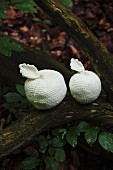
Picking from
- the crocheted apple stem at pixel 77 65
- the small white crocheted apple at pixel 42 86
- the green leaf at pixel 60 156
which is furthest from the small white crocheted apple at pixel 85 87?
the green leaf at pixel 60 156

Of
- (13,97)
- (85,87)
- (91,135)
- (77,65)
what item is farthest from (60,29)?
(91,135)

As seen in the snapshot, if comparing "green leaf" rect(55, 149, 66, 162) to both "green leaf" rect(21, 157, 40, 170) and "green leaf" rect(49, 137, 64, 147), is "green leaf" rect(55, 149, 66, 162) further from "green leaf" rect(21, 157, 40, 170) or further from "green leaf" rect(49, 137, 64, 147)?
"green leaf" rect(21, 157, 40, 170)

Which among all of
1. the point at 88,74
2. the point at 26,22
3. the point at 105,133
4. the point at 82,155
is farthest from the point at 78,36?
the point at 26,22

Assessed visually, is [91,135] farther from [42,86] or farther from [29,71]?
[29,71]

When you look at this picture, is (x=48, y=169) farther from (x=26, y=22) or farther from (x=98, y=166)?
(x=26, y=22)

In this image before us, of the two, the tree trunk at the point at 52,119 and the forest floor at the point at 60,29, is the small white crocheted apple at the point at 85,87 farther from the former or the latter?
the forest floor at the point at 60,29
